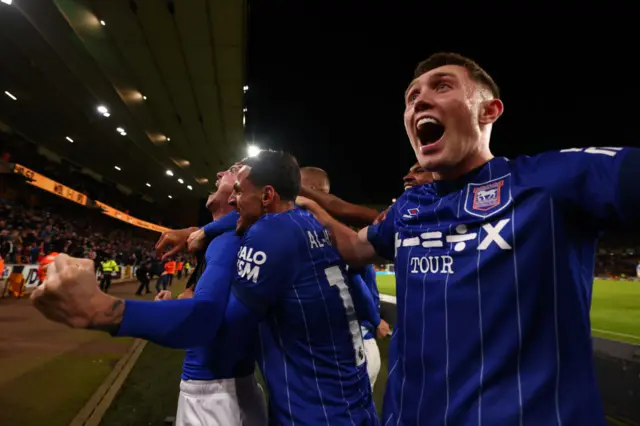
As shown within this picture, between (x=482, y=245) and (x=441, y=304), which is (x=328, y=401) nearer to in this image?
(x=441, y=304)

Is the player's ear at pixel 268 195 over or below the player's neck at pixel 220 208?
below

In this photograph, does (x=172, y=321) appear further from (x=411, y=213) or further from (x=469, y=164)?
(x=469, y=164)

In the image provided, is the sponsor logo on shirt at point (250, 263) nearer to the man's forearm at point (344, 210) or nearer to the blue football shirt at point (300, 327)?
the blue football shirt at point (300, 327)

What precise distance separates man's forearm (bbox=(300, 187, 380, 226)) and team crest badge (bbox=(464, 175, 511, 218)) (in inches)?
42.2

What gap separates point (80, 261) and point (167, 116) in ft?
71.6

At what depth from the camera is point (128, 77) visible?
17.5 metres

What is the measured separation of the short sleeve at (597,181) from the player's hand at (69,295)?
1402mm

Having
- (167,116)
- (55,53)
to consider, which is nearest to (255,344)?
(55,53)

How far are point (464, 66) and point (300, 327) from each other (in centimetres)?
126

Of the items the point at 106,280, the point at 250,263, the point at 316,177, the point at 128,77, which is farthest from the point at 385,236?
the point at 106,280

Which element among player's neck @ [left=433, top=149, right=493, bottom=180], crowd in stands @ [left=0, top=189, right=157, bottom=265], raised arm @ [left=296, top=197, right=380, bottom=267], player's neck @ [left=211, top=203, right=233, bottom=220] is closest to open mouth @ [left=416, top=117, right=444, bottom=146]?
player's neck @ [left=433, top=149, right=493, bottom=180]

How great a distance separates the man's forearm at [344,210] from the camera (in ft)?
8.42

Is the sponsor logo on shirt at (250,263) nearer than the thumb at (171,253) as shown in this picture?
Yes

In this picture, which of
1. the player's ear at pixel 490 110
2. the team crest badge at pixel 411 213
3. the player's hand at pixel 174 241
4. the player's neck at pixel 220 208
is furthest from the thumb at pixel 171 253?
the player's ear at pixel 490 110
